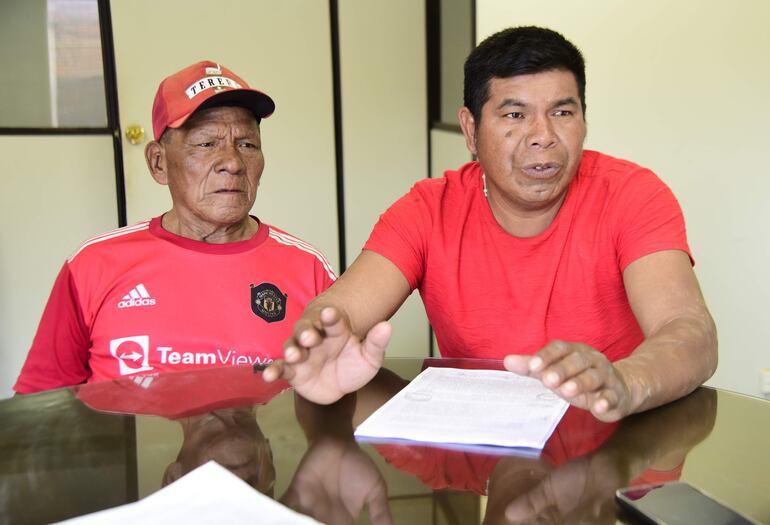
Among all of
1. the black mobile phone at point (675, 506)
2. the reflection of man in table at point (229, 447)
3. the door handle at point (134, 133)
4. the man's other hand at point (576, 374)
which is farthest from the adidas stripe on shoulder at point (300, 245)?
the door handle at point (134, 133)

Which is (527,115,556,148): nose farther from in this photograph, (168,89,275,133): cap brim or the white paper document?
(168,89,275,133): cap brim

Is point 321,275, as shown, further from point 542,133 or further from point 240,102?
point 542,133

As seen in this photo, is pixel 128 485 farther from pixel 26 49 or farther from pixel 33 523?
pixel 26 49

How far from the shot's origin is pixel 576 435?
1.05 metres

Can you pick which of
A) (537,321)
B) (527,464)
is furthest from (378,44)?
(527,464)

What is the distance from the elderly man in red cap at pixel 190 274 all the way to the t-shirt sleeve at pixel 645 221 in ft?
2.25

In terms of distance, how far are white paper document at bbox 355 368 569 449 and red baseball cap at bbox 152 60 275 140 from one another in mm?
816

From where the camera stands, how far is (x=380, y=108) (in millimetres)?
3559

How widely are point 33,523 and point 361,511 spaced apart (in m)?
0.36

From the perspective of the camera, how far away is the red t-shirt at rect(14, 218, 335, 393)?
163 cm

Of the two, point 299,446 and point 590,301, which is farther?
point 590,301

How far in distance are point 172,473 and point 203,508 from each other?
14 centimetres

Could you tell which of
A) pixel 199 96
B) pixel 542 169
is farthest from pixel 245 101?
pixel 542 169

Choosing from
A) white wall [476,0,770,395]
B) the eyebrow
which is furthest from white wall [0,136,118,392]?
the eyebrow
